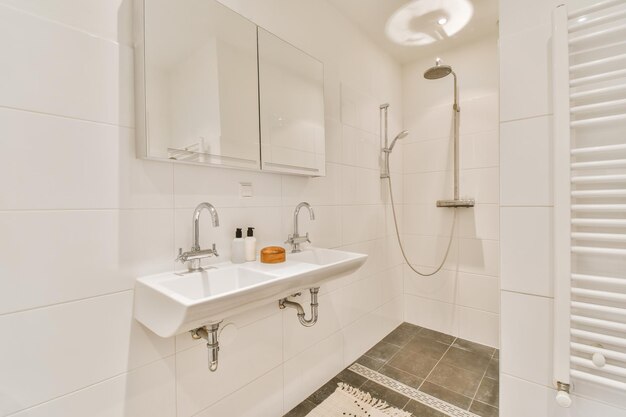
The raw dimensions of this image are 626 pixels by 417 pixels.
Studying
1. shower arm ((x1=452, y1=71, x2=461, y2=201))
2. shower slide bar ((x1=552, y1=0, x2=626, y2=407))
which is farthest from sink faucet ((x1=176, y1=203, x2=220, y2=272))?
shower arm ((x1=452, y1=71, x2=461, y2=201))

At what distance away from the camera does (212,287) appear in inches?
42.6

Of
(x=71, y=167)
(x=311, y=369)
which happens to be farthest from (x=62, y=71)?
(x=311, y=369)

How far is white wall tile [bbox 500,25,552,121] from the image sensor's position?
32.7 inches

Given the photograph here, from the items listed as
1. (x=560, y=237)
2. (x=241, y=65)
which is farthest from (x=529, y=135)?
(x=241, y=65)

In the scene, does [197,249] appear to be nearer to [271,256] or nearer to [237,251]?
[237,251]

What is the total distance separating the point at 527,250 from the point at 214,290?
110 cm

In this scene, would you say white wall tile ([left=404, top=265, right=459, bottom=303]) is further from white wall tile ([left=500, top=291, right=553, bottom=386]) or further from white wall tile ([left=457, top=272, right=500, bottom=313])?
white wall tile ([left=500, top=291, right=553, bottom=386])

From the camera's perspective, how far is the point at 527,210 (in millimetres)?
859

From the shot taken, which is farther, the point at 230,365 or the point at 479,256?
the point at 479,256

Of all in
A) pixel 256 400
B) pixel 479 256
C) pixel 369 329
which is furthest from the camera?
pixel 479 256

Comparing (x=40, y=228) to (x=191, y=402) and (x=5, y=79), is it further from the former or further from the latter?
(x=191, y=402)

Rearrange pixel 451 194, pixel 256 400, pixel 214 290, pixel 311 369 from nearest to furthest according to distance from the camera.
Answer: pixel 214 290, pixel 256 400, pixel 311 369, pixel 451 194

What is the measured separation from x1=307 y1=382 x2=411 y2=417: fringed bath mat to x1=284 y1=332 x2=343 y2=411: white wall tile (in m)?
0.11

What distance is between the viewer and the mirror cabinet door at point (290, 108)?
4.48ft
